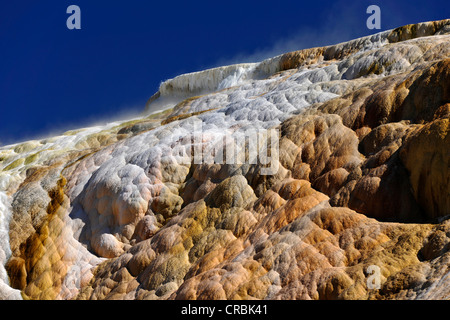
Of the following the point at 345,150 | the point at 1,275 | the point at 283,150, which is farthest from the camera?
the point at 1,275

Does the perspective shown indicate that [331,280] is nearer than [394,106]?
Yes

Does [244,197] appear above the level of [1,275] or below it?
above
